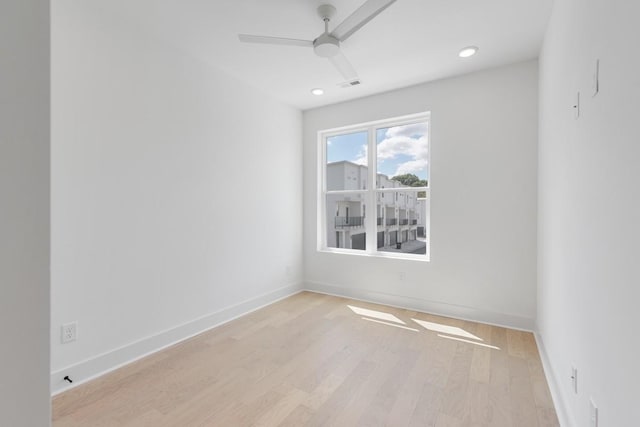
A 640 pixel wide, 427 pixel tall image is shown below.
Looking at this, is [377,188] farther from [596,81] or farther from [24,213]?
[24,213]

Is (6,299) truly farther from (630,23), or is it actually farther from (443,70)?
(443,70)

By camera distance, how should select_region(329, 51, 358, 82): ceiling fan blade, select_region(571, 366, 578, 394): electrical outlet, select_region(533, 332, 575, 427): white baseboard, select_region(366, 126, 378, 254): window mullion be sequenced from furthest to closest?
1. select_region(366, 126, 378, 254): window mullion
2. select_region(329, 51, 358, 82): ceiling fan blade
3. select_region(533, 332, 575, 427): white baseboard
4. select_region(571, 366, 578, 394): electrical outlet

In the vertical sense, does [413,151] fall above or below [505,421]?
above

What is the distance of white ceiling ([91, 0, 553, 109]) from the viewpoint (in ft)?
7.12

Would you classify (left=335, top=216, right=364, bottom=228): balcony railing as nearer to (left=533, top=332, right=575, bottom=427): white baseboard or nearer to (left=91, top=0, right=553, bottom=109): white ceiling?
(left=91, top=0, right=553, bottom=109): white ceiling

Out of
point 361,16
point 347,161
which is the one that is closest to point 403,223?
point 347,161

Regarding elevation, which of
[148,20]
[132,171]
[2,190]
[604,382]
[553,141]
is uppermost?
[148,20]

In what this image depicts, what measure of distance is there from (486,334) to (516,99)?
7.85ft

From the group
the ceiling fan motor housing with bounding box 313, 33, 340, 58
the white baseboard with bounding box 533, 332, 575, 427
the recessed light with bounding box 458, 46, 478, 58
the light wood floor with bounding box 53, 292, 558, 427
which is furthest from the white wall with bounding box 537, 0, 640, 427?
the ceiling fan motor housing with bounding box 313, 33, 340, 58

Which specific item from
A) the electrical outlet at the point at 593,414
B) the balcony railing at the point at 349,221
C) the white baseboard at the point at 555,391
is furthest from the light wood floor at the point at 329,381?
the balcony railing at the point at 349,221

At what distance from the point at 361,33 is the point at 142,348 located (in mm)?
3270

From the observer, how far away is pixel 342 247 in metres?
4.32

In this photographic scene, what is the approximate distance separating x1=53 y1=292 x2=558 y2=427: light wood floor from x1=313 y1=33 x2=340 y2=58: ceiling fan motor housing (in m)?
2.51

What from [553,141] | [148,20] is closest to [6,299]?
[148,20]
